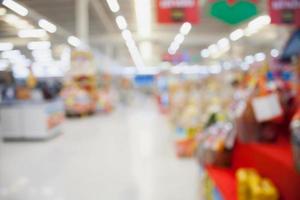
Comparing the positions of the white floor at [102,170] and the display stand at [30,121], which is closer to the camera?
the white floor at [102,170]

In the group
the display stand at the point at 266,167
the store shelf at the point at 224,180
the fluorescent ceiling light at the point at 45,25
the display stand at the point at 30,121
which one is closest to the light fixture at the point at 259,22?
the display stand at the point at 266,167

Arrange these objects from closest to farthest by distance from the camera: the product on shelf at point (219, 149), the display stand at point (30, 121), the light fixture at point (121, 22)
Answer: the light fixture at point (121, 22), the product on shelf at point (219, 149), the display stand at point (30, 121)

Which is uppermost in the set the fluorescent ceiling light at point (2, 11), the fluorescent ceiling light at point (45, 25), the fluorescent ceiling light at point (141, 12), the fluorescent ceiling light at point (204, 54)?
the fluorescent ceiling light at point (204, 54)

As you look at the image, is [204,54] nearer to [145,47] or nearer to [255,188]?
[145,47]

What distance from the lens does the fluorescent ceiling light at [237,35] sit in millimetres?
7055

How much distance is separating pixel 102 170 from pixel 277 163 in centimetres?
332

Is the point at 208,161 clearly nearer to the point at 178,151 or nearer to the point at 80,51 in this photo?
the point at 178,151

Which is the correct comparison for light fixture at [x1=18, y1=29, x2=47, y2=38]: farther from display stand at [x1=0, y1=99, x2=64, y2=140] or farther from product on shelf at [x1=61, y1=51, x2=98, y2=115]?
product on shelf at [x1=61, y1=51, x2=98, y2=115]

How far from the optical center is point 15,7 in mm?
1238

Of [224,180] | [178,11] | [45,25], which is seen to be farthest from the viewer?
[178,11]

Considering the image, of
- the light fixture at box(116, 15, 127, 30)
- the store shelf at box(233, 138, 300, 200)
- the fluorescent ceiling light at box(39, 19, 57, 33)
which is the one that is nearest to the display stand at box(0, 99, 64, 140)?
the light fixture at box(116, 15, 127, 30)

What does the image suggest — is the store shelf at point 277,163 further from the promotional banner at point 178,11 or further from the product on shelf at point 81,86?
the product on shelf at point 81,86

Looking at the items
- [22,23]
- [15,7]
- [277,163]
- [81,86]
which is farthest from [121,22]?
[81,86]

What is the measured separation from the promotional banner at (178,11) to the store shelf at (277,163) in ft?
5.64
